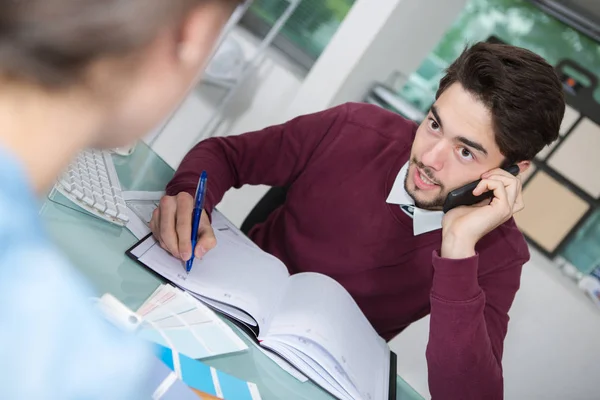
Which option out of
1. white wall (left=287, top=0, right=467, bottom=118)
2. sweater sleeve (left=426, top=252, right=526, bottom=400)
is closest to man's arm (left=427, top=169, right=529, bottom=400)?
sweater sleeve (left=426, top=252, right=526, bottom=400)

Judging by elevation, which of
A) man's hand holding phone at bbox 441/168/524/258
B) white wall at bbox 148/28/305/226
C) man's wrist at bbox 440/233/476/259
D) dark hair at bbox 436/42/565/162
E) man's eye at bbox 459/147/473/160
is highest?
dark hair at bbox 436/42/565/162

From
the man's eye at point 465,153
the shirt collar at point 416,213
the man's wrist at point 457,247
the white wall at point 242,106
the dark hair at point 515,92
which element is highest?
the dark hair at point 515,92

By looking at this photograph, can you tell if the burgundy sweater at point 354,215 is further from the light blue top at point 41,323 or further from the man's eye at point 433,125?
the light blue top at point 41,323

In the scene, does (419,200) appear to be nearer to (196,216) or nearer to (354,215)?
(354,215)

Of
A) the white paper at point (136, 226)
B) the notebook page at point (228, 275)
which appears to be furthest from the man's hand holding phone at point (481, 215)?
the white paper at point (136, 226)

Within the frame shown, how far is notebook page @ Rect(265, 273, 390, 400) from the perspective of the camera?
0.85 m

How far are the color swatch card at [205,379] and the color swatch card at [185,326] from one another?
36 millimetres

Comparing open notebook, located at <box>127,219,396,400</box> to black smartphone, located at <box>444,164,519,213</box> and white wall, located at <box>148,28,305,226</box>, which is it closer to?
black smartphone, located at <box>444,164,519,213</box>

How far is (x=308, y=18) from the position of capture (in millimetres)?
2385

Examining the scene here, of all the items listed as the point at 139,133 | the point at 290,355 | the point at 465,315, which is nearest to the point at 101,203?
the point at 290,355

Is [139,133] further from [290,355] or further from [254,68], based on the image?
[254,68]

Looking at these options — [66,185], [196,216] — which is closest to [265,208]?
[196,216]

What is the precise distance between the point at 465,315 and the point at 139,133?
773mm

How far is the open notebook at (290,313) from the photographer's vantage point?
0.84m
